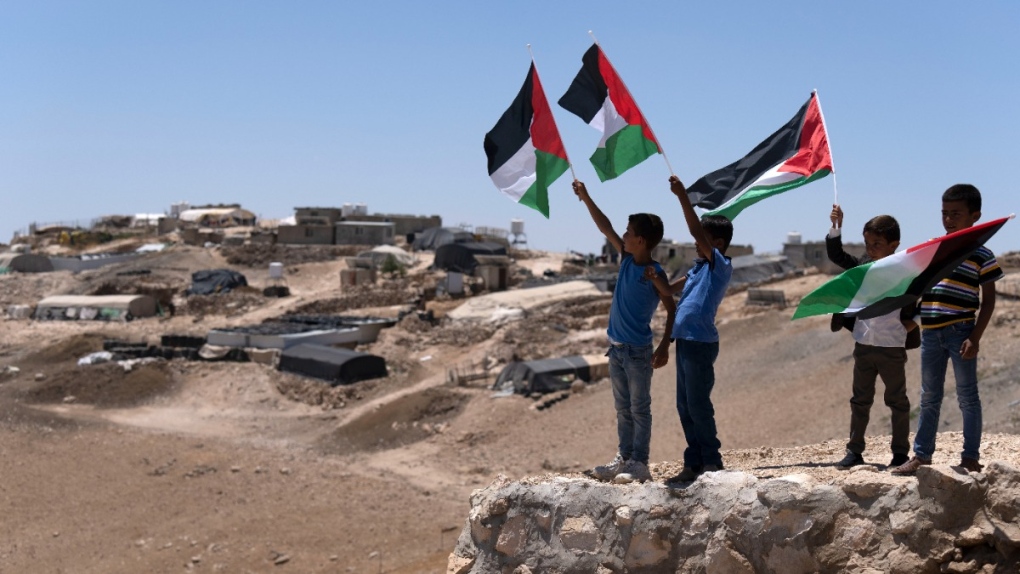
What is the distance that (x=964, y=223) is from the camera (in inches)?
227

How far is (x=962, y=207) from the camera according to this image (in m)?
5.77

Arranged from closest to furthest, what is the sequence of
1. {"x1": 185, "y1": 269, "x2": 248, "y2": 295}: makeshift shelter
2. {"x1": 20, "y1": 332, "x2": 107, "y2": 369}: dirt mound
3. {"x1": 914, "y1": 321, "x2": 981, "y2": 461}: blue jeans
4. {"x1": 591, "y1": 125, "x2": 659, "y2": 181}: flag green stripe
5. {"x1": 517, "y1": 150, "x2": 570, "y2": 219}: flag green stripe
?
{"x1": 914, "y1": 321, "x2": 981, "y2": 461}: blue jeans → {"x1": 591, "y1": 125, "x2": 659, "y2": 181}: flag green stripe → {"x1": 517, "y1": 150, "x2": 570, "y2": 219}: flag green stripe → {"x1": 20, "y1": 332, "x2": 107, "y2": 369}: dirt mound → {"x1": 185, "y1": 269, "x2": 248, "y2": 295}: makeshift shelter

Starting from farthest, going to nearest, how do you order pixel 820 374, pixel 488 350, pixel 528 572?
pixel 488 350
pixel 820 374
pixel 528 572

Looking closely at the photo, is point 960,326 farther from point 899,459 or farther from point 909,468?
point 899,459

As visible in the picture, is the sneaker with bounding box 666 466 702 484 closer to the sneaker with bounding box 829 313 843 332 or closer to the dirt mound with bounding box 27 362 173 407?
the sneaker with bounding box 829 313 843 332

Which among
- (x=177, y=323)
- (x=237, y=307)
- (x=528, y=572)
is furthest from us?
(x=237, y=307)

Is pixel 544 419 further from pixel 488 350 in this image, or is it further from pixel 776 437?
pixel 488 350

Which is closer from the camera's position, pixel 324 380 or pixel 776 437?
pixel 776 437

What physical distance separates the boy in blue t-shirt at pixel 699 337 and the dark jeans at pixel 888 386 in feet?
3.01

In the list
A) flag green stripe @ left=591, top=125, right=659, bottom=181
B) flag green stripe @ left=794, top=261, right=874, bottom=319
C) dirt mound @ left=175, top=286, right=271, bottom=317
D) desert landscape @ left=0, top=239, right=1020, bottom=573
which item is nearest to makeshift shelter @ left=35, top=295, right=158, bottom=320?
dirt mound @ left=175, top=286, right=271, bottom=317

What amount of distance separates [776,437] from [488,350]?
13.7 m

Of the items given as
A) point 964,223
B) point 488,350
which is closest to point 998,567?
point 964,223

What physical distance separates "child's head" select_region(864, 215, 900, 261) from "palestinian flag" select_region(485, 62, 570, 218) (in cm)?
272

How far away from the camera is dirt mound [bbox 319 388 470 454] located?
22062mm
